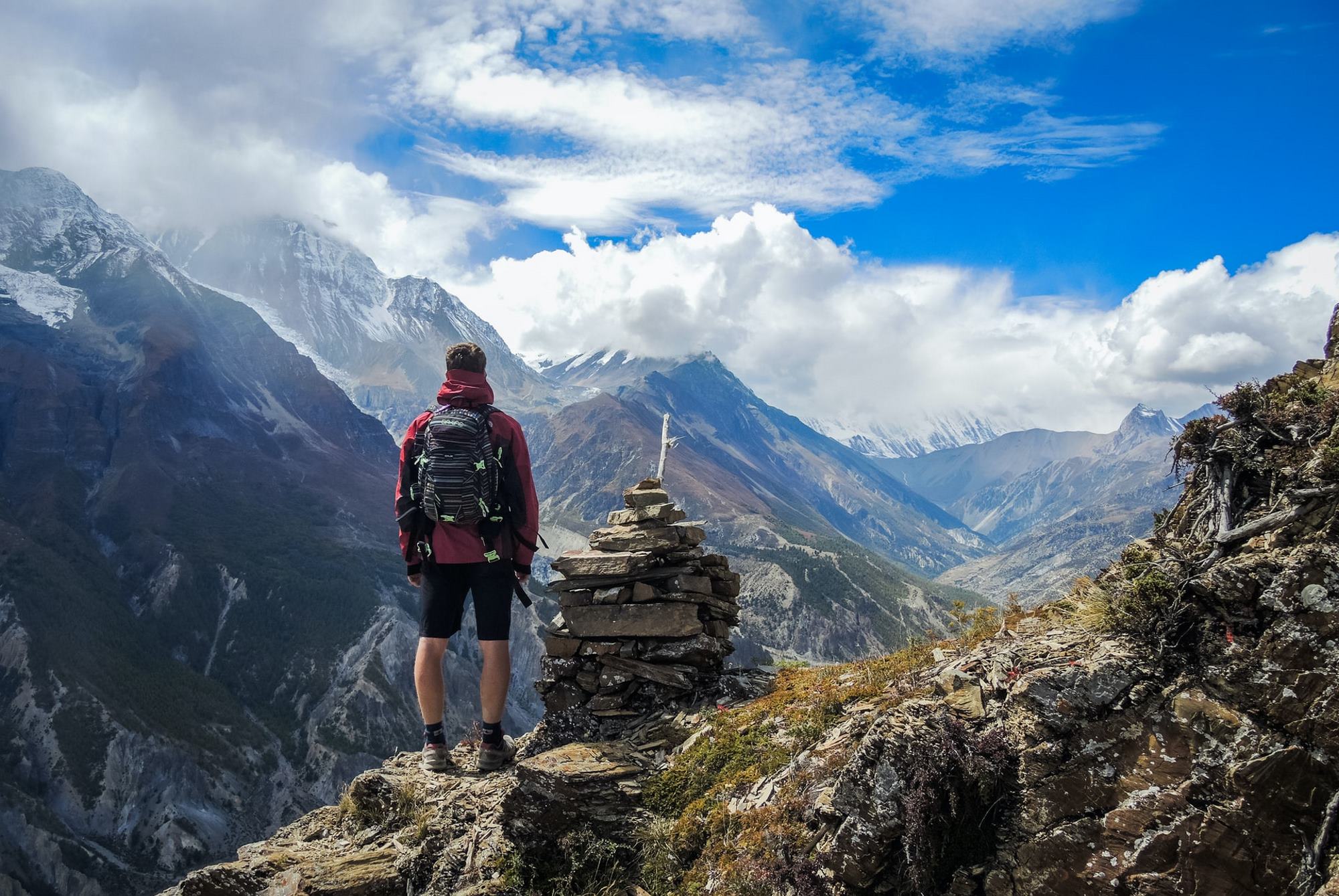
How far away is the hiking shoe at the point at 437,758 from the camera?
9.43 m

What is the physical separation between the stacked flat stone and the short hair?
332cm

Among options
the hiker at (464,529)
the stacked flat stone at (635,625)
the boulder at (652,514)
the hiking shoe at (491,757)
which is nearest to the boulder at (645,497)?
the boulder at (652,514)

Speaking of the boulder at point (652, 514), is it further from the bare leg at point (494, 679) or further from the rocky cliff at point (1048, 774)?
the rocky cliff at point (1048, 774)

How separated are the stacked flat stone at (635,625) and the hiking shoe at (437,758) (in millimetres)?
2000

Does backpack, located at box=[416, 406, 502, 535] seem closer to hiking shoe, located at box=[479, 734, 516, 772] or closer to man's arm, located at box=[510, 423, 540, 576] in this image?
man's arm, located at box=[510, 423, 540, 576]

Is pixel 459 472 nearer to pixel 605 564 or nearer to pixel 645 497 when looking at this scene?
pixel 605 564

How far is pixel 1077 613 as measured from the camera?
7.29m

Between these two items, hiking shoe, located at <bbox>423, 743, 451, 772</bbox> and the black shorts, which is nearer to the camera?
the black shorts

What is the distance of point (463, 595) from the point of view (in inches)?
374

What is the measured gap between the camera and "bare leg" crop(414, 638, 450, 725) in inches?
365

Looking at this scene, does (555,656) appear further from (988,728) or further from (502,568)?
(988,728)

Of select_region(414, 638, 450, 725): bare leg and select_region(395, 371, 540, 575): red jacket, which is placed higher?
select_region(395, 371, 540, 575): red jacket

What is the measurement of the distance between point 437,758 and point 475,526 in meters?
3.20

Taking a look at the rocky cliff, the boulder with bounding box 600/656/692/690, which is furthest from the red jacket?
the rocky cliff
